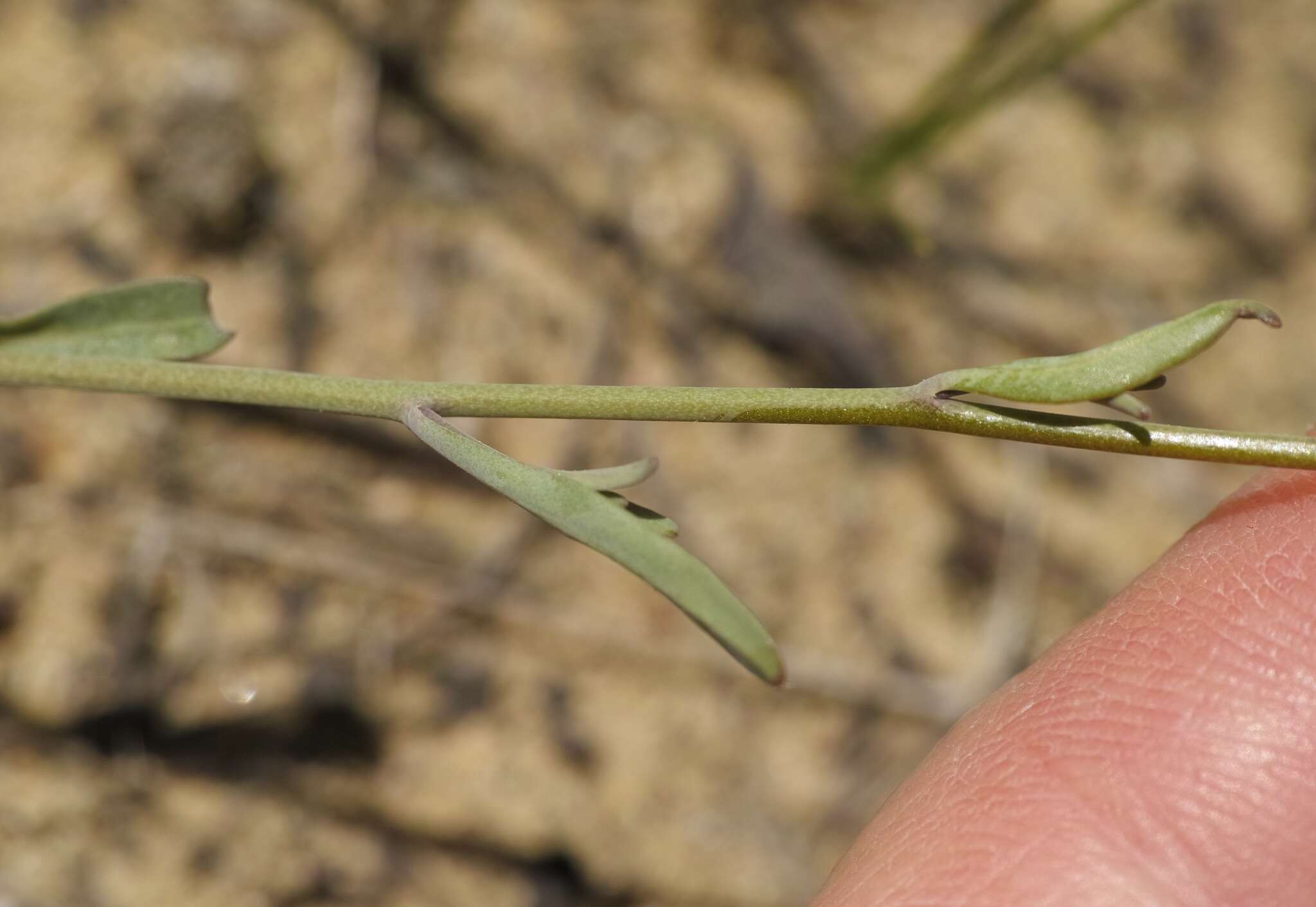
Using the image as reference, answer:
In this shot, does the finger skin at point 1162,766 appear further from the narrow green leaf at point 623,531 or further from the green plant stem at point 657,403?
the narrow green leaf at point 623,531

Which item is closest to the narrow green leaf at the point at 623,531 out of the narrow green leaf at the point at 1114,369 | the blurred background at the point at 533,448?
the narrow green leaf at the point at 1114,369

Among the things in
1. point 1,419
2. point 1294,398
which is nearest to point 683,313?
point 1,419

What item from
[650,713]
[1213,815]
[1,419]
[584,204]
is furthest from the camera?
[584,204]

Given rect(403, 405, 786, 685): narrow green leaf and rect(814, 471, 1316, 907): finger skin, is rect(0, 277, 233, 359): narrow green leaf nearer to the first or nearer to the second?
rect(403, 405, 786, 685): narrow green leaf

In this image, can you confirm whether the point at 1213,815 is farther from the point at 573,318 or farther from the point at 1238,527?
the point at 573,318

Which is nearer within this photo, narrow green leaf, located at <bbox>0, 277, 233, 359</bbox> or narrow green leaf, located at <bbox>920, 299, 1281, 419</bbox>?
narrow green leaf, located at <bbox>920, 299, 1281, 419</bbox>

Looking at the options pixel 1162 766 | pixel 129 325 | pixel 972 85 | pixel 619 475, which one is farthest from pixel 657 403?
pixel 972 85

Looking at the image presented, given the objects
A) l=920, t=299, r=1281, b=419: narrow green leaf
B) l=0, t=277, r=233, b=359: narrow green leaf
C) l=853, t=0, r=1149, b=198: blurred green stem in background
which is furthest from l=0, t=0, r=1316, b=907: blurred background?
l=920, t=299, r=1281, b=419: narrow green leaf
